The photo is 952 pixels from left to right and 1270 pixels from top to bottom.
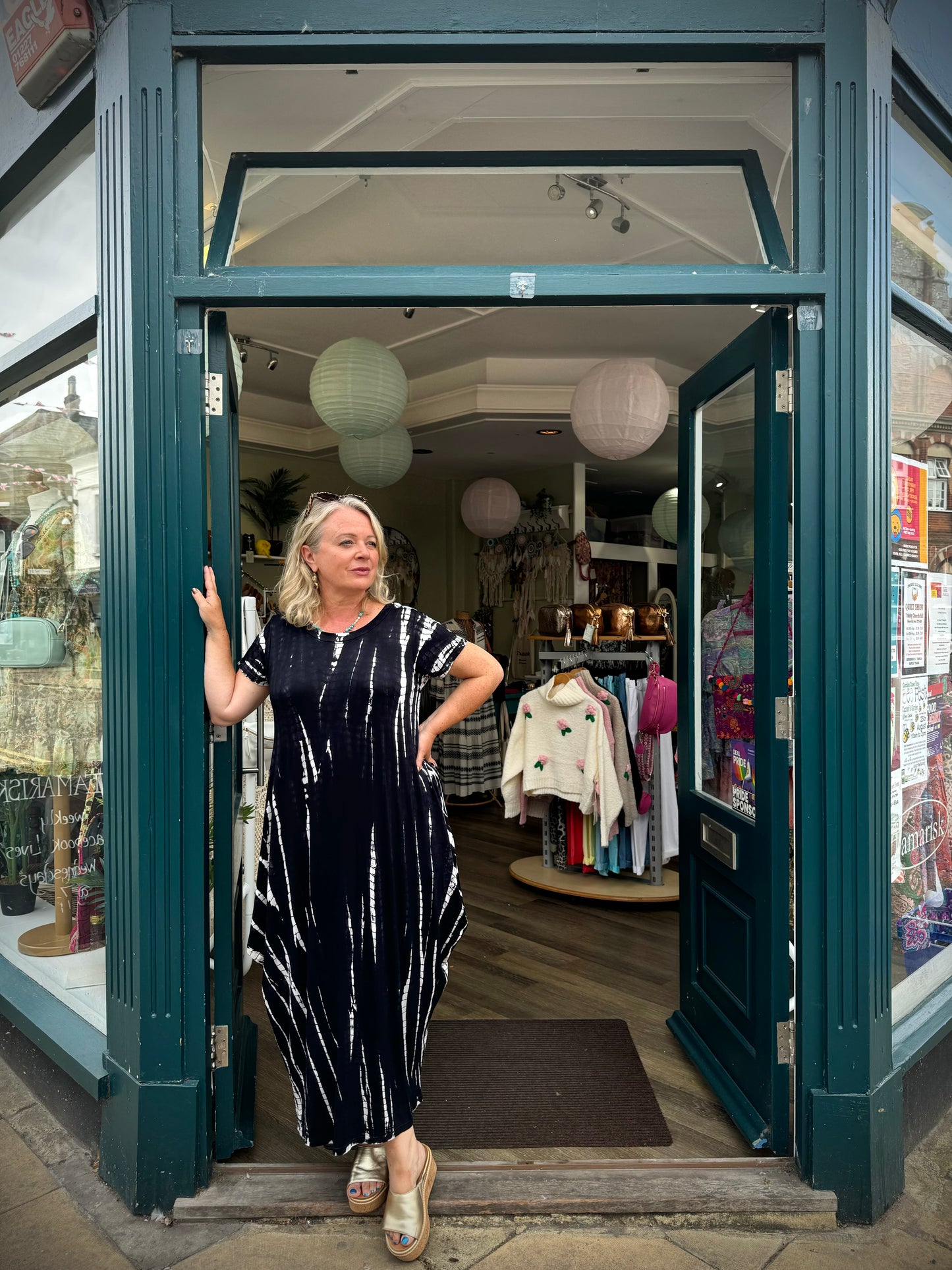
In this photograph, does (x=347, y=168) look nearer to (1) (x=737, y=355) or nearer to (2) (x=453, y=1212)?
(1) (x=737, y=355)

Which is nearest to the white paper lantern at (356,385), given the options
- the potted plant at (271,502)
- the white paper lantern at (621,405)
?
the white paper lantern at (621,405)

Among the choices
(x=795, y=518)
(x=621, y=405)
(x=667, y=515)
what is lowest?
(x=795, y=518)

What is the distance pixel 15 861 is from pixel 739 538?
267cm

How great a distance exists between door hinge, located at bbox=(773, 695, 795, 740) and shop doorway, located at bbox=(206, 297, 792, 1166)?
1 centimetres

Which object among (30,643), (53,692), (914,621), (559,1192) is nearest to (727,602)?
(914,621)

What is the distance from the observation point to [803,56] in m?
2.02

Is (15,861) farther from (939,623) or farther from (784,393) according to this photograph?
(939,623)

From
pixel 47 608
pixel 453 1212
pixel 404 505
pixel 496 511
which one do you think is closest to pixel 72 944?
pixel 47 608

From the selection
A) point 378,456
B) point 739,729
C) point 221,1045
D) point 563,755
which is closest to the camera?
point 221,1045

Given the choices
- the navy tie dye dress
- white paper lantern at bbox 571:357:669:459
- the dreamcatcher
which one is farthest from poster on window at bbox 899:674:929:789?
the dreamcatcher

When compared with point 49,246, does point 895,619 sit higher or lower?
lower

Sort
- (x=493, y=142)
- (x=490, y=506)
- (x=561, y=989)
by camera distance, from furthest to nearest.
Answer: (x=490, y=506) → (x=561, y=989) → (x=493, y=142)

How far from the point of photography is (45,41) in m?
2.14

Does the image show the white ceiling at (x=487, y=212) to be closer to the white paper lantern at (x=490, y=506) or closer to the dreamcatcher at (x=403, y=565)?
the white paper lantern at (x=490, y=506)
